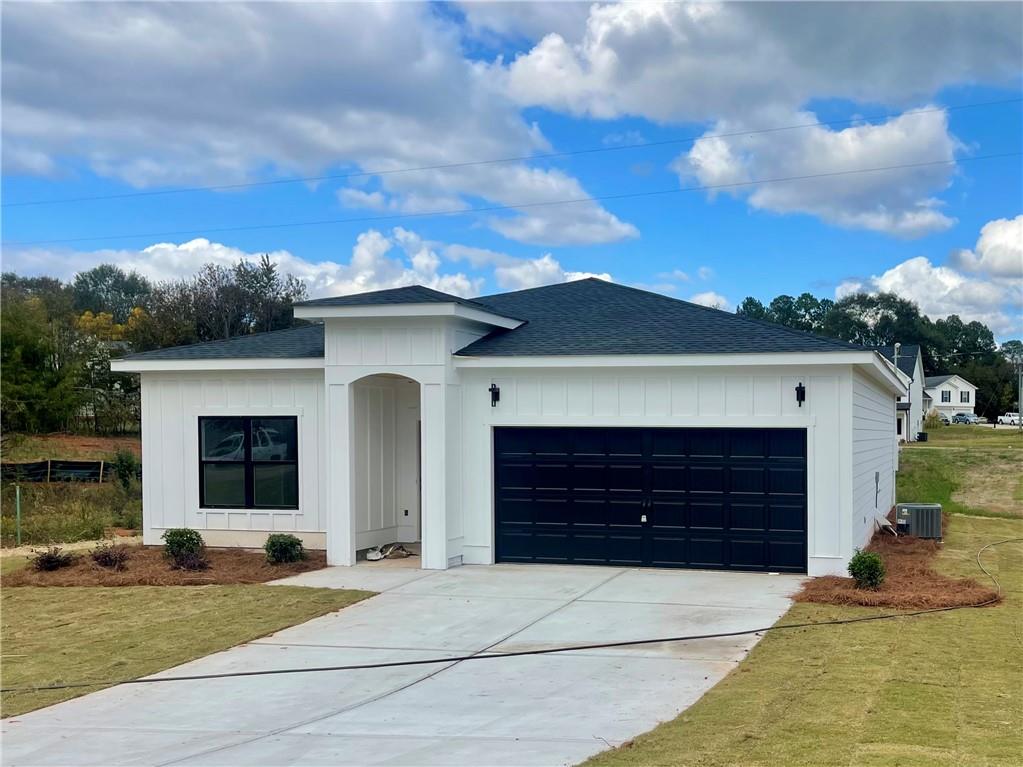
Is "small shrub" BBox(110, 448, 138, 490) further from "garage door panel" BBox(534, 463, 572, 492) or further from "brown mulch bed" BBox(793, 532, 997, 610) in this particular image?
"brown mulch bed" BBox(793, 532, 997, 610)

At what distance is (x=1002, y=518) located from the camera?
78.2 ft

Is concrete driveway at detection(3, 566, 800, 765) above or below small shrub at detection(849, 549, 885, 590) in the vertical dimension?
below

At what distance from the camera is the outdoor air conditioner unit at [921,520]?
59.1 ft

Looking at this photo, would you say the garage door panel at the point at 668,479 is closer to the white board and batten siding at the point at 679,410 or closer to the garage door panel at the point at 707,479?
the garage door panel at the point at 707,479

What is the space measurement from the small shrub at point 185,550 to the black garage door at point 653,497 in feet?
14.9

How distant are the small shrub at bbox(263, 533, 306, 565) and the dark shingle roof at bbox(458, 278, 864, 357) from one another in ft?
12.8

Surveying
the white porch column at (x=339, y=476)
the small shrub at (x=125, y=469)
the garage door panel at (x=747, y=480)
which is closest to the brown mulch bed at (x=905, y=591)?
the garage door panel at (x=747, y=480)

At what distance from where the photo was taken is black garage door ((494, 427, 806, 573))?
43.3 ft

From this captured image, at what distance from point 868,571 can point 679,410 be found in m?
3.43

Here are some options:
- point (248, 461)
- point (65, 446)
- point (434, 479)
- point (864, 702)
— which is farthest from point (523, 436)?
point (65, 446)

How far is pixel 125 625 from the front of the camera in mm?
10562

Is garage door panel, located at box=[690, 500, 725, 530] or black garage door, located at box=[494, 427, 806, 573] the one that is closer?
black garage door, located at box=[494, 427, 806, 573]

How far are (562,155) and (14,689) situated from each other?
19.6 m

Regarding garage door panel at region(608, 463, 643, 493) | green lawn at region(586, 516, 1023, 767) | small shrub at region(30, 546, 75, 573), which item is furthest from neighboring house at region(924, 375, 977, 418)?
small shrub at region(30, 546, 75, 573)
